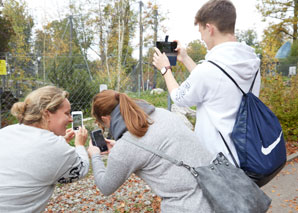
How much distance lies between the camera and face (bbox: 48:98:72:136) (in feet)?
5.51

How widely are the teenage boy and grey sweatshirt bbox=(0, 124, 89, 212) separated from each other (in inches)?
32.7

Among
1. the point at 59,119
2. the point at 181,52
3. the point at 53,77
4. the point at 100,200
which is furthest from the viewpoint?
the point at 53,77

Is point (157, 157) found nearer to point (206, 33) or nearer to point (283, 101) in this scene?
point (206, 33)

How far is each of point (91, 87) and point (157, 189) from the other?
691cm

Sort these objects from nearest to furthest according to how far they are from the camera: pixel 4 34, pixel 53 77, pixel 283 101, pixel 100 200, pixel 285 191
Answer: pixel 100 200
pixel 285 191
pixel 283 101
pixel 4 34
pixel 53 77

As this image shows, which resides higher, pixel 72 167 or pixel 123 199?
pixel 72 167

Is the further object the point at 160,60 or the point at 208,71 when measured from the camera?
the point at 160,60

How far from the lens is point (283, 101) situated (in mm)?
6160

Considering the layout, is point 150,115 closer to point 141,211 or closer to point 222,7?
point 222,7

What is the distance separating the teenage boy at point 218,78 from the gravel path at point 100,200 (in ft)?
6.89

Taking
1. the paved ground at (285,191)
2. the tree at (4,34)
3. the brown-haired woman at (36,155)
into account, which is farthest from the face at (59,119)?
the tree at (4,34)

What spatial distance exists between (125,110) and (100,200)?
7.80ft

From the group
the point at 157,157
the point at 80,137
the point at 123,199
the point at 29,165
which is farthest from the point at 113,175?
the point at 123,199

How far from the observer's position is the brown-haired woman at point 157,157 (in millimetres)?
Result: 1322
